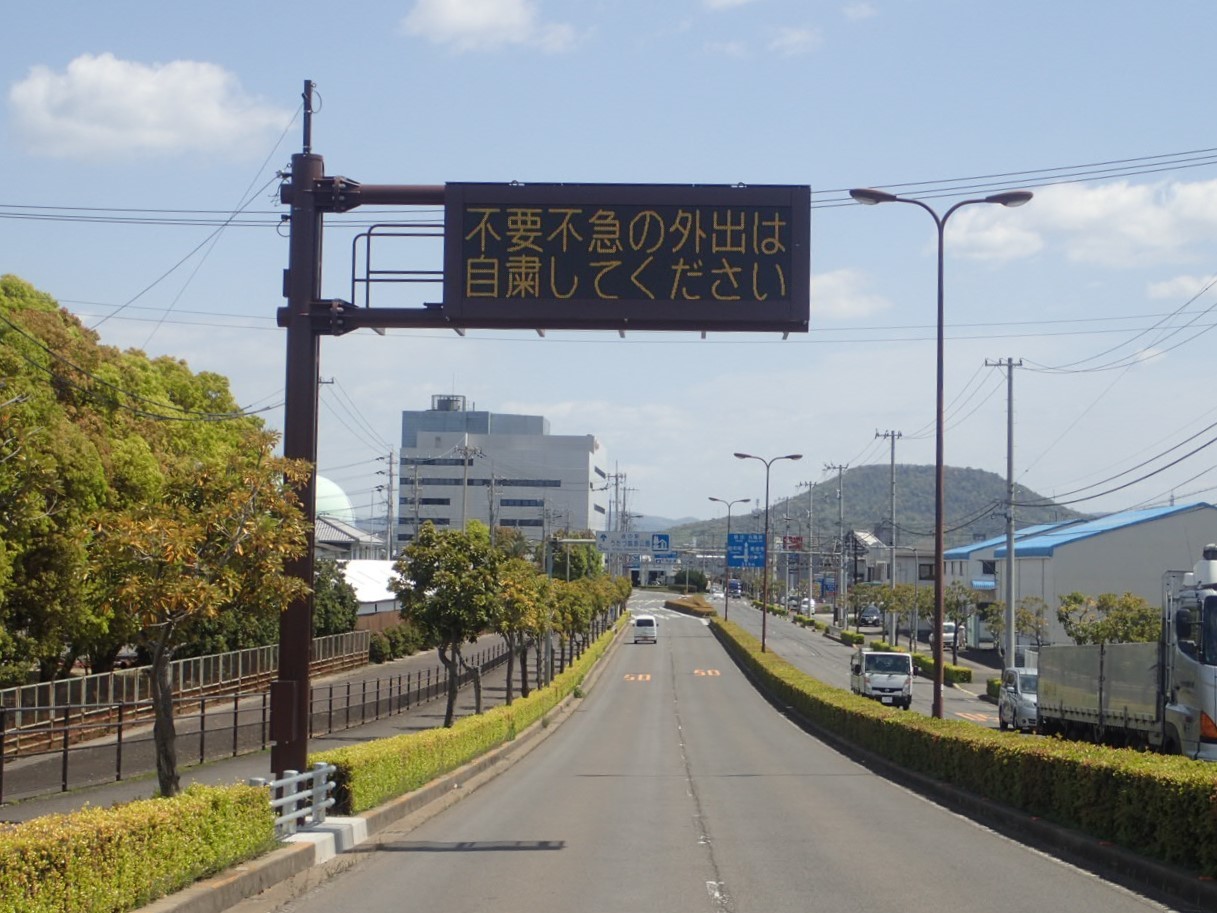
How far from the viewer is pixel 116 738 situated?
3172 cm

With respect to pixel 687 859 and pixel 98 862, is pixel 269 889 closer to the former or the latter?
pixel 98 862

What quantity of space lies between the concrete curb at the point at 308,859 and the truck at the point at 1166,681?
12.4 metres

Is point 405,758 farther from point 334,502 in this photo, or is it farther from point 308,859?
point 334,502

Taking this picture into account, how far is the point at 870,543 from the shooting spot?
532ft

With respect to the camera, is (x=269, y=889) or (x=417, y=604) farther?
(x=417, y=604)

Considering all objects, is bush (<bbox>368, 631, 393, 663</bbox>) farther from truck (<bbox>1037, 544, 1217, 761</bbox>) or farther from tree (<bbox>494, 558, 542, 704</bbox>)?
truck (<bbox>1037, 544, 1217, 761</bbox>)

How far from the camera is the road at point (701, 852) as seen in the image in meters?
11.6

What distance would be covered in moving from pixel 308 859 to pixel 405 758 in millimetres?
5586

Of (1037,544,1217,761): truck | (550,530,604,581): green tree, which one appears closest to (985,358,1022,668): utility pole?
(1037,544,1217,761): truck

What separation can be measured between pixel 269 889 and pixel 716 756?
68.1 ft

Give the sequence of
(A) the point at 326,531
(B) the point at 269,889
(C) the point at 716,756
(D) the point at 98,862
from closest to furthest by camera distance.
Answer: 1. (D) the point at 98,862
2. (B) the point at 269,889
3. (C) the point at 716,756
4. (A) the point at 326,531

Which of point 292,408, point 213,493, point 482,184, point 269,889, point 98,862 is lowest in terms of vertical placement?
point 269,889

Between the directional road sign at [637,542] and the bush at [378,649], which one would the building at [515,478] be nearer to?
the directional road sign at [637,542]

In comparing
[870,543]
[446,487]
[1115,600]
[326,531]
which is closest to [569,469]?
[446,487]
